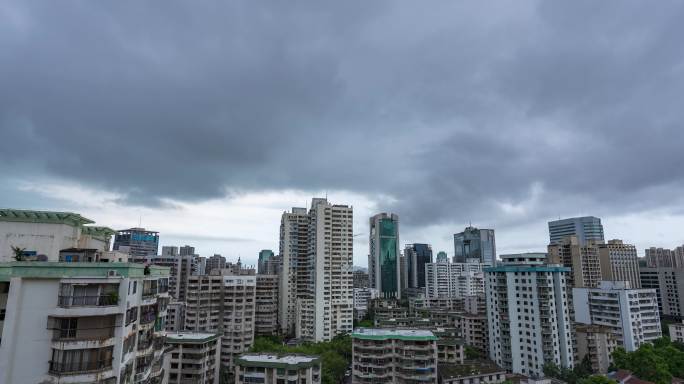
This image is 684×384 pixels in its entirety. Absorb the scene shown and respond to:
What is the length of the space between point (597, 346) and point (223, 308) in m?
73.0

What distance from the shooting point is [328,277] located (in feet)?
308

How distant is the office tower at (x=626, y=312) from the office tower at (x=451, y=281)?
8318cm

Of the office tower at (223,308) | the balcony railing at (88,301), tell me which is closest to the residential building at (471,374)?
the office tower at (223,308)

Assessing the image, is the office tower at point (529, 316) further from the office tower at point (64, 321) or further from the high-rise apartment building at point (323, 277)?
the office tower at point (64, 321)

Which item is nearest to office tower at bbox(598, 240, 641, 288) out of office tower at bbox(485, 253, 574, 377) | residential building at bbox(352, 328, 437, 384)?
office tower at bbox(485, 253, 574, 377)

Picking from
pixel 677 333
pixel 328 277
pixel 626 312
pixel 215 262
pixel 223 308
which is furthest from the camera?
pixel 215 262

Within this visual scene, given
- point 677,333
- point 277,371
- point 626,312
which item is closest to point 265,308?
point 277,371

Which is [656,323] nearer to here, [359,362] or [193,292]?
[359,362]

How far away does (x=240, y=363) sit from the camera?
50469 mm

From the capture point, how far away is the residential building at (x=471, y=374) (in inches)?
2152

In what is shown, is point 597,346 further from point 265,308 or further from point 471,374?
point 265,308

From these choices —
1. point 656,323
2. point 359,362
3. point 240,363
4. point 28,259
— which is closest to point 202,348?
point 240,363

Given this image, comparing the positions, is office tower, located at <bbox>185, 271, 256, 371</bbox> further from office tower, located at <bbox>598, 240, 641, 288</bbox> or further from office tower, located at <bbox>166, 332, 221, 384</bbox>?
office tower, located at <bbox>598, 240, 641, 288</bbox>

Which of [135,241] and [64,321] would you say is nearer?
[64,321]
